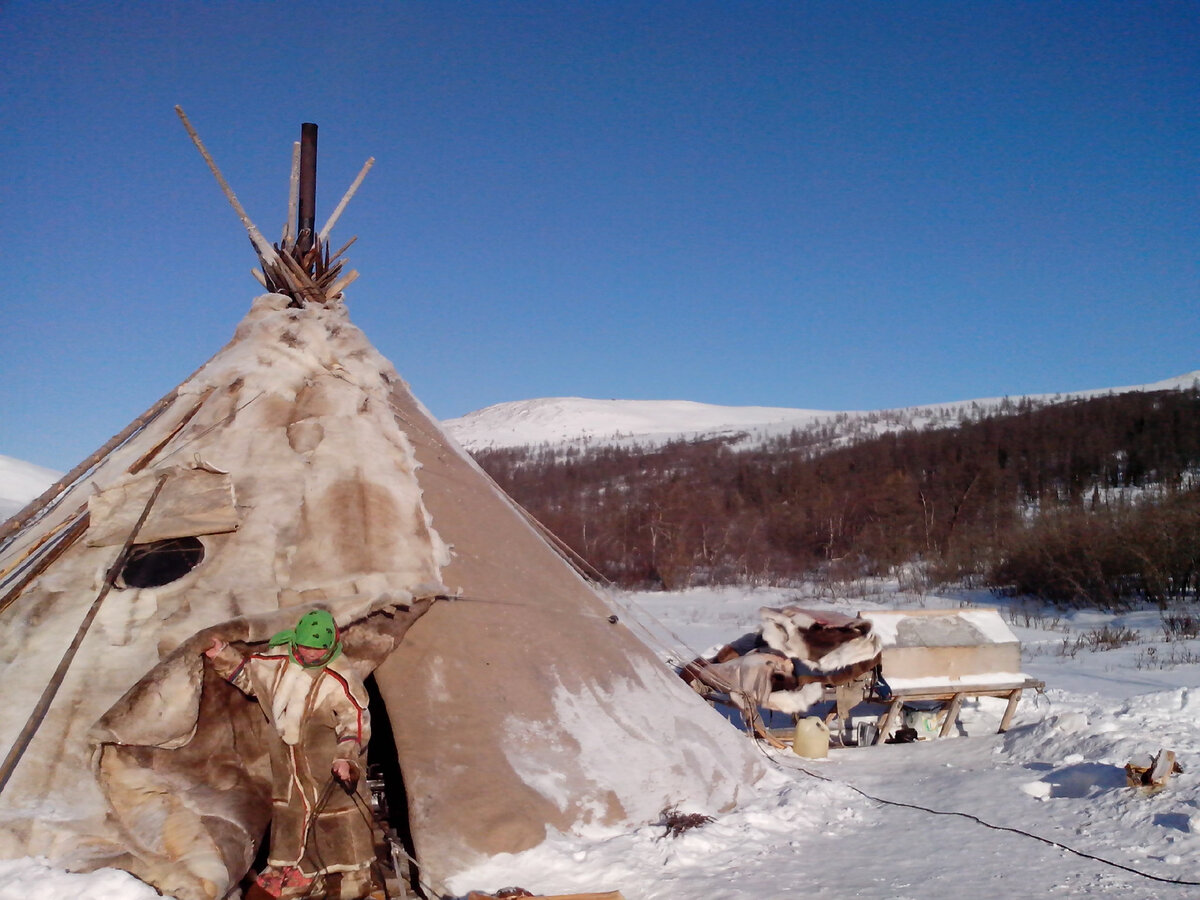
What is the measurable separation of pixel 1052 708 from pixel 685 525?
26162 millimetres

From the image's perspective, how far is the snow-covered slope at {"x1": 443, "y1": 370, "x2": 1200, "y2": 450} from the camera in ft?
174

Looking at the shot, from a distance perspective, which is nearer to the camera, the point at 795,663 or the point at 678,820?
the point at 678,820

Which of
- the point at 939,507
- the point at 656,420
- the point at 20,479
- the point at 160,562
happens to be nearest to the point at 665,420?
the point at 656,420

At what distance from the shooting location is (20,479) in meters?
24.4

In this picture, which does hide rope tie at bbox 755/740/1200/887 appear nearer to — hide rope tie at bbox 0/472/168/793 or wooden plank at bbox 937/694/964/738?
wooden plank at bbox 937/694/964/738

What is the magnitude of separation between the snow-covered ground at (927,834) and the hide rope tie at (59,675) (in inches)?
16.7

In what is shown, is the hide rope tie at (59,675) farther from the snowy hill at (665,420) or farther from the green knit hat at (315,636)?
the snowy hill at (665,420)

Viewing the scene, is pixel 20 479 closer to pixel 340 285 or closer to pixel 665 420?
pixel 340 285

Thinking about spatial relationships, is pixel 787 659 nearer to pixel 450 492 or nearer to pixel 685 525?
pixel 450 492

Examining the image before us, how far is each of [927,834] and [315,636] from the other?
3351mm

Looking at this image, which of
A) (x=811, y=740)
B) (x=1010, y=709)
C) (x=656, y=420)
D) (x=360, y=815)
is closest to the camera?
(x=360, y=815)

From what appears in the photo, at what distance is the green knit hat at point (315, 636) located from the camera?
3.87 meters

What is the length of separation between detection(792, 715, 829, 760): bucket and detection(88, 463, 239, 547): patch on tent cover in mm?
4196

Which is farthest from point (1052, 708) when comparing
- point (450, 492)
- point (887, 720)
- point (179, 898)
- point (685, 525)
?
point (685, 525)
